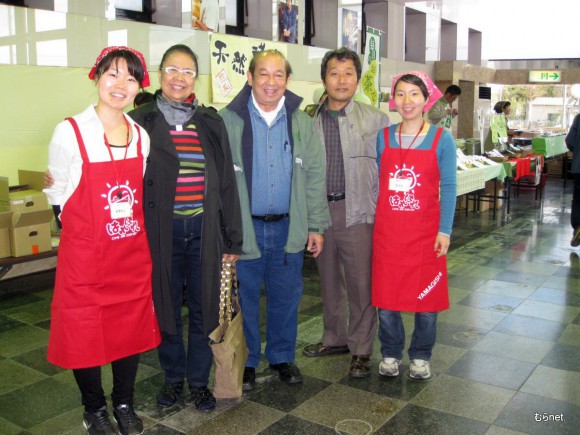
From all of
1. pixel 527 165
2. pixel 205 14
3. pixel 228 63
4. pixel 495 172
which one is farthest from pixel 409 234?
pixel 527 165

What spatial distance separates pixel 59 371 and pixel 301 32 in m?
6.19

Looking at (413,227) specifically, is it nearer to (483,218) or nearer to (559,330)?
(559,330)

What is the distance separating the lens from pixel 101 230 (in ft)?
7.61

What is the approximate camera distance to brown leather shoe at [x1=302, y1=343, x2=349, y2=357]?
11.6ft

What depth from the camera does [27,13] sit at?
4.75m

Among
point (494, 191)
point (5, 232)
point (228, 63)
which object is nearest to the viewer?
point (5, 232)

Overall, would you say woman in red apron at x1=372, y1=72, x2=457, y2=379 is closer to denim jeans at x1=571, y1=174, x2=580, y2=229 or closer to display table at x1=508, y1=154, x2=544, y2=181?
denim jeans at x1=571, y1=174, x2=580, y2=229

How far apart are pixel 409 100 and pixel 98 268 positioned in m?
1.65

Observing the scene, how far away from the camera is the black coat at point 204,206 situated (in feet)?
8.30

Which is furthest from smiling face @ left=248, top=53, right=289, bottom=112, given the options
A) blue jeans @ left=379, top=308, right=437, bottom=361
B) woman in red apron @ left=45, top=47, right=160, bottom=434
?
blue jeans @ left=379, top=308, right=437, bottom=361

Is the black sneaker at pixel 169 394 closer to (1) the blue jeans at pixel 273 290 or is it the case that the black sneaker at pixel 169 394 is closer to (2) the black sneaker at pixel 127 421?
(2) the black sneaker at pixel 127 421

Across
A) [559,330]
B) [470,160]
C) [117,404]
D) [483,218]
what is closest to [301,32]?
[470,160]

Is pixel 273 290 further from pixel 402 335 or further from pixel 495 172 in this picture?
pixel 495 172

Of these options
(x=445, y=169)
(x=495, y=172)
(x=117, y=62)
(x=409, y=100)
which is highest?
(x=117, y=62)
